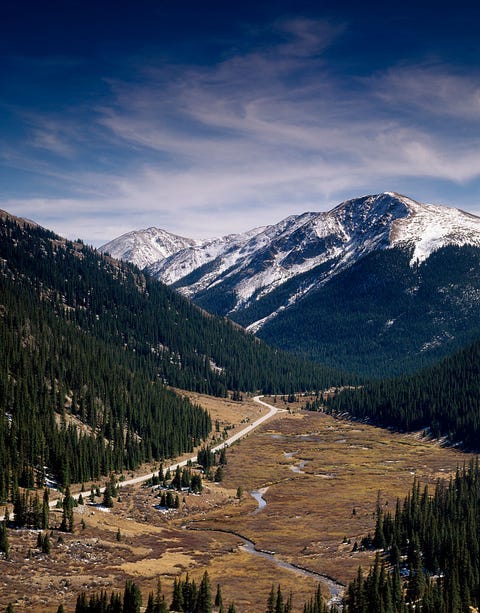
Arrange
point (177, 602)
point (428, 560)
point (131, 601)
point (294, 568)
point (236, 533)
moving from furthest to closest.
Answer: point (236, 533)
point (294, 568)
point (428, 560)
point (177, 602)
point (131, 601)

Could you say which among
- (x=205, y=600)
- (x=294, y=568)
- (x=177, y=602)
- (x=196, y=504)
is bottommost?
(x=294, y=568)

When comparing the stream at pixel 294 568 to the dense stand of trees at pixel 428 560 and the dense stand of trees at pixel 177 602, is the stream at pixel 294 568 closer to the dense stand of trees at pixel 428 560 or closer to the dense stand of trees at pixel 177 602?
the dense stand of trees at pixel 428 560

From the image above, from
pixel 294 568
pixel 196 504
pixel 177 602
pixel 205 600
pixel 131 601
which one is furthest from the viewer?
pixel 196 504

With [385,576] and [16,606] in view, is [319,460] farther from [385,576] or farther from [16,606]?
[16,606]

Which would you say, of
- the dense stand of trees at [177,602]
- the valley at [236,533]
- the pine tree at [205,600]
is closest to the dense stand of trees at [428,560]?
the dense stand of trees at [177,602]

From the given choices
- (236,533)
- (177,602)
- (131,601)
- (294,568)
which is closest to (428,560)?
(294,568)

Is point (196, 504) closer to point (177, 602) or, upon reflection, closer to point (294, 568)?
point (294, 568)
